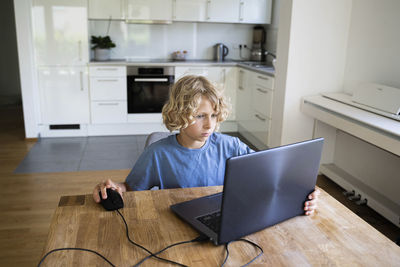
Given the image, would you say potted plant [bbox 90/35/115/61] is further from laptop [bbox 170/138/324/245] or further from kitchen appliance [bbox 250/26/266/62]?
laptop [bbox 170/138/324/245]

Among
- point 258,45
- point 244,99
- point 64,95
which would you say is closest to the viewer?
point 64,95

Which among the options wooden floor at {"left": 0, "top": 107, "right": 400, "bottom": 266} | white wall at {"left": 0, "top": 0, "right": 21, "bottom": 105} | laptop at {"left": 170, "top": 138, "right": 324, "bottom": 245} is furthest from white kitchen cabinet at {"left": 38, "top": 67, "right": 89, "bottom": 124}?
laptop at {"left": 170, "top": 138, "right": 324, "bottom": 245}

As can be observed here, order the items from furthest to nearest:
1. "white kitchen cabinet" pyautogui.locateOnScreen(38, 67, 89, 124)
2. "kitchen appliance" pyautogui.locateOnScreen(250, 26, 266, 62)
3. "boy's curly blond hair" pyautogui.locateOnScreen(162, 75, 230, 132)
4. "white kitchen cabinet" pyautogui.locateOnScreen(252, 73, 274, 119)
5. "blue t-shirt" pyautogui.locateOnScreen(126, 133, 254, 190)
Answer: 1. "kitchen appliance" pyautogui.locateOnScreen(250, 26, 266, 62)
2. "white kitchen cabinet" pyautogui.locateOnScreen(38, 67, 89, 124)
3. "white kitchen cabinet" pyautogui.locateOnScreen(252, 73, 274, 119)
4. "blue t-shirt" pyautogui.locateOnScreen(126, 133, 254, 190)
5. "boy's curly blond hair" pyautogui.locateOnScreen(162, 75, 230, 132)

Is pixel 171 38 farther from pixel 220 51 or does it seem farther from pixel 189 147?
pixel 189 147

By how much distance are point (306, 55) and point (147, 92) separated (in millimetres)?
2134

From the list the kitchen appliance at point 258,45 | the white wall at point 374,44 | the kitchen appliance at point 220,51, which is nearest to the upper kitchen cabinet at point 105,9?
the kitchen appliance at point 220,51

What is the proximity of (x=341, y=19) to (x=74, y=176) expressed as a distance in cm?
270

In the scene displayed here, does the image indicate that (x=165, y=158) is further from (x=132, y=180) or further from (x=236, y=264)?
(x=236, y=264)

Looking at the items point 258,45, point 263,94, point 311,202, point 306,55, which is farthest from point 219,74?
point 311,202

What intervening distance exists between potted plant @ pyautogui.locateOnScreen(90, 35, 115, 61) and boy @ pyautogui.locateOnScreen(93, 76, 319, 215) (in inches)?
140

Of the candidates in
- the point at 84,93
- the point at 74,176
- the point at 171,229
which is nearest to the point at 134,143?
the point at 84,93

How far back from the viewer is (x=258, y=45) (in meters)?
5.13

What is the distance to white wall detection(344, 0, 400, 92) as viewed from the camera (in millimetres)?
2756

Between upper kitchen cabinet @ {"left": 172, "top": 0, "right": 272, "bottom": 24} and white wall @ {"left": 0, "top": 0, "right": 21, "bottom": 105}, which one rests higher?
upper kitchen cabinet @ {"left": 172, "top": 0, "right": 272, "bottom": 24}
